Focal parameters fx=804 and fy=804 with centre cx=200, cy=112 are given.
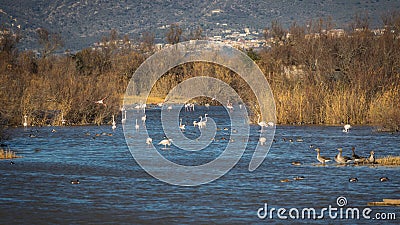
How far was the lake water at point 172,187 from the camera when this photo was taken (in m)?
13.4

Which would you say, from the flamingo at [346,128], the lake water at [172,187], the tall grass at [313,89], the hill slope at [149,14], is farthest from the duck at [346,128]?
the hill slope at [149,14]

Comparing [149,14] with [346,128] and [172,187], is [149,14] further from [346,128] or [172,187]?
[172,187]

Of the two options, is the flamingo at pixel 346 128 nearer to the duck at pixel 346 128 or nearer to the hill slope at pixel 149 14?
the duck at pixel 346 128

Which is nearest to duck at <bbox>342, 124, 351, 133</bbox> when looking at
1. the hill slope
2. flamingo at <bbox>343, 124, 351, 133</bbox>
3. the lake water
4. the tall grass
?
flamingo at <bbox>343, 124, 351, 133</bbox>

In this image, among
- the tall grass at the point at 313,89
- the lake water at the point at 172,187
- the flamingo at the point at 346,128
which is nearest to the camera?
the lake water at the point at 172,187

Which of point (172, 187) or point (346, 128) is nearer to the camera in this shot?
point (172, 187)

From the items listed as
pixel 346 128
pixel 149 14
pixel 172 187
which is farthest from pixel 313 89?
pixel 149 14

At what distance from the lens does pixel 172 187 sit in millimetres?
16266

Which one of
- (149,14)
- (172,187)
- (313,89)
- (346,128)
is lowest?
(172,187)

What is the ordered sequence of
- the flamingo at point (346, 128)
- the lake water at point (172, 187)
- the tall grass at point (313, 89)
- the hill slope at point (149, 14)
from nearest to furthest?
the lake water at point (172, 187) → the flamingo at point (346, 128) → the tall grass at point (313, 89) → the hill slope at point (149, 14)

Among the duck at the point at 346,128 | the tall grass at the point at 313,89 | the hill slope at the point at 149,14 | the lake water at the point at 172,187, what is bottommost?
the lake water at the point at 172,187

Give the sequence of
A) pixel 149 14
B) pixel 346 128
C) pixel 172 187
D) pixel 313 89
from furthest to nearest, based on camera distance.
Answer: pixel 149 14 → pixel 313 89 → pixel 346 128 → pixel 172 187

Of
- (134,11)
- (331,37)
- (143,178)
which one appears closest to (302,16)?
(134,11)

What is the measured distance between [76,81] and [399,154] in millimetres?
Result: 16337
